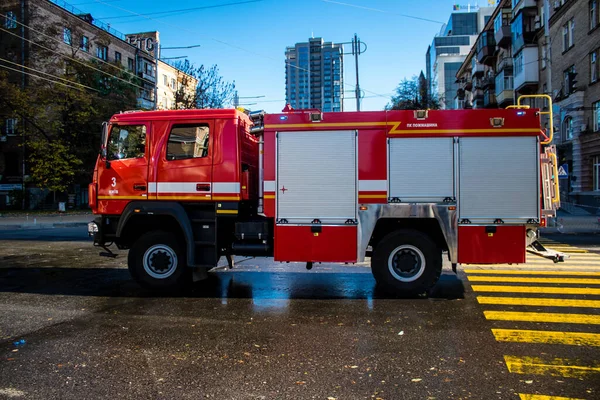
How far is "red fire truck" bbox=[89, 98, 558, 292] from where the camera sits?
6.99 meters

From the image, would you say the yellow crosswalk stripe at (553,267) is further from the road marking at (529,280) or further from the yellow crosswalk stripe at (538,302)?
the yellow crosswalk stripe at (538,302)

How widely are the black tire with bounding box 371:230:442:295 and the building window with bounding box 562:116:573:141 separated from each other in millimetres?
30129

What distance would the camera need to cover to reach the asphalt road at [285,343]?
392cm

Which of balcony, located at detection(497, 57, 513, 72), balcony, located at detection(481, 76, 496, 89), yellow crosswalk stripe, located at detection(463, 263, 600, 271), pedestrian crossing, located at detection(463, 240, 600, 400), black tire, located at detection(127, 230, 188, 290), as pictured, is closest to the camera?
pedestrian crossing, located at detection(463, 240, 600, 400)

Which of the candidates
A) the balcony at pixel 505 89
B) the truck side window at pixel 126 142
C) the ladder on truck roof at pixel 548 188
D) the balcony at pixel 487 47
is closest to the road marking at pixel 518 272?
the ladder on truck roof at pixel 548 188

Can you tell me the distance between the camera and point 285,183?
7.29 metres

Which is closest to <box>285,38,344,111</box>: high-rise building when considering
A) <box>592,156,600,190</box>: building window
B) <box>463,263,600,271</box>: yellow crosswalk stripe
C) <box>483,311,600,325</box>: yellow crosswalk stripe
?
<box>592,156,600,190</box>: building window

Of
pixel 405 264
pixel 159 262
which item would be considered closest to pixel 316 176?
pixel 405 264

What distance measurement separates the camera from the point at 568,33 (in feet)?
105

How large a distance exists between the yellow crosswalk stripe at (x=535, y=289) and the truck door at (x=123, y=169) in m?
6.13

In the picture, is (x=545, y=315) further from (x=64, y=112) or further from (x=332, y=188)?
(x=64, y=112)

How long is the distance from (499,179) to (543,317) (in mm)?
2155

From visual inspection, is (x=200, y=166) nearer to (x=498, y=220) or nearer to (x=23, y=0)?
(x=498, y=220)

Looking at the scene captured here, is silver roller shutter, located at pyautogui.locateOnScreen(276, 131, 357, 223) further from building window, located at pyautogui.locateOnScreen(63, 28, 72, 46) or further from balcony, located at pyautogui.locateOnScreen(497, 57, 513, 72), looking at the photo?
building window, located at pyautogui.locateOnScreen(63, 28, 72, 46)
